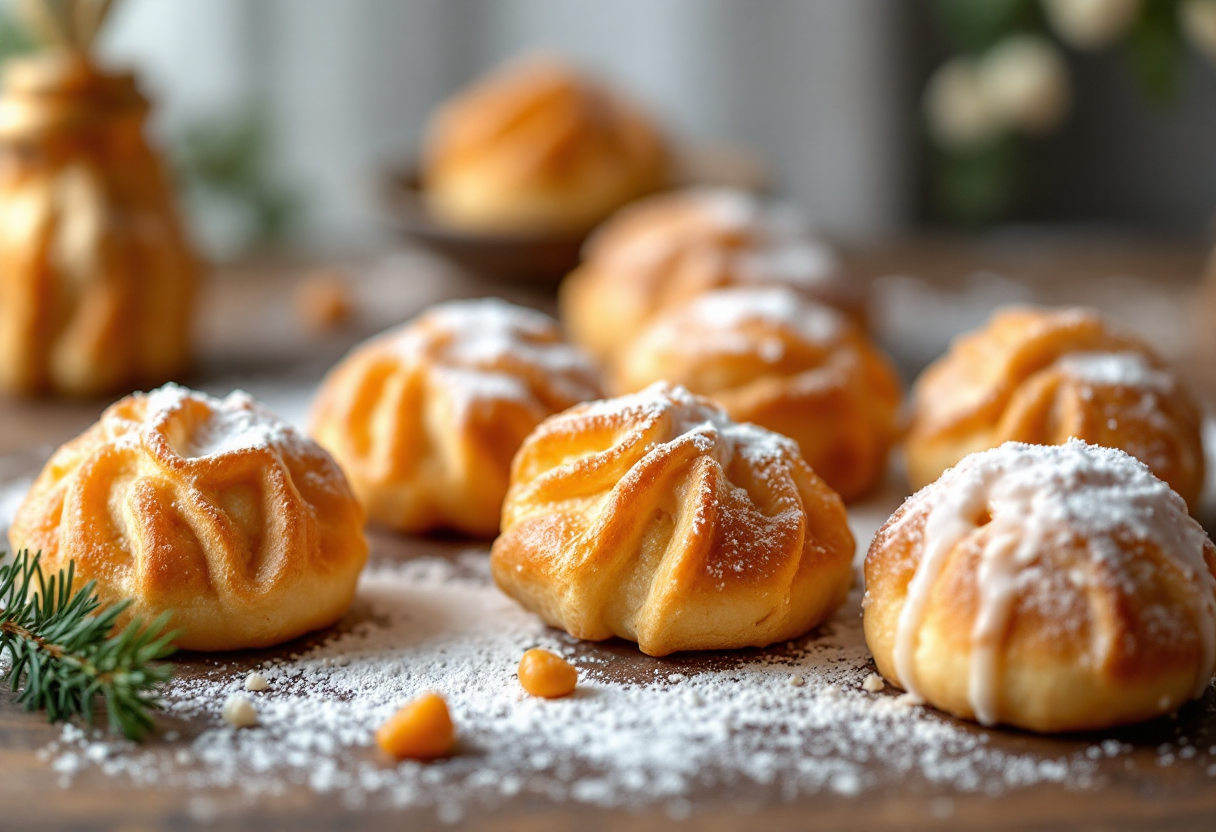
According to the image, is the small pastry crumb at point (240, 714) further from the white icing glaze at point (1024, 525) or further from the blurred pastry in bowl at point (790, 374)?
the blurred pastry in bowl at point (790, 374)

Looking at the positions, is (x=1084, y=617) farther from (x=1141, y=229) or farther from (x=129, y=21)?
(x=129, y=21)

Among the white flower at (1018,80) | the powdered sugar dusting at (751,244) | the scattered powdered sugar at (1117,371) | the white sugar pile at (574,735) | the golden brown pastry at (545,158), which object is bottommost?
the white sugar pile at (574,735)

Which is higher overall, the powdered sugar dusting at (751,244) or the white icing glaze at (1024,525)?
the powdered sugar dusting at (751,244)

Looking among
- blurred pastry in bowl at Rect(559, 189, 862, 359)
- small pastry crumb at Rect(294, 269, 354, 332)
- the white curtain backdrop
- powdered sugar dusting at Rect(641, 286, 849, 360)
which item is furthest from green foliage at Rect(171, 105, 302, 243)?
powdered sugar dusting at Rect(641, 286, 849, 360)

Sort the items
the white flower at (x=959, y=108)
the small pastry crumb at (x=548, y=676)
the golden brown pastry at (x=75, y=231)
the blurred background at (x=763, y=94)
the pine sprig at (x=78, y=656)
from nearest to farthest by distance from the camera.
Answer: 1. the pine sprig at (x=78, y=656)
2. the small pastry crumb at (x=548, y=676)
3. the golden brown pastry at (x=75, y=231)
4. the white flower at (x=959, y=108)
5. the blurred background at (x=763, y=94)

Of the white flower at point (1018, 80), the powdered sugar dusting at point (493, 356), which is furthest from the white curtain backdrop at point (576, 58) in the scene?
the powdered sugar dusting at point (493, 356)

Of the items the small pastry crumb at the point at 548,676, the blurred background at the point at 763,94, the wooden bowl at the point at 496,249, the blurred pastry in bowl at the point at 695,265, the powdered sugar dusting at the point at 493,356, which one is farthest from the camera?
the blurred background at the point at 763,94

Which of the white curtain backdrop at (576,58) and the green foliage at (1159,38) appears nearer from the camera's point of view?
the green foliage at (1159,38)

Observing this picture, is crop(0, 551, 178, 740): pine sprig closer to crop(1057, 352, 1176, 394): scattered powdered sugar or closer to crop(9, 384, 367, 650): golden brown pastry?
crop(9, 384, 367, 650): golden brown pastry
